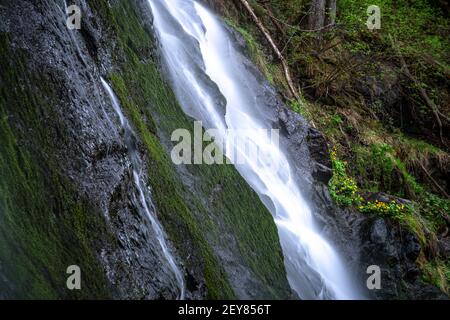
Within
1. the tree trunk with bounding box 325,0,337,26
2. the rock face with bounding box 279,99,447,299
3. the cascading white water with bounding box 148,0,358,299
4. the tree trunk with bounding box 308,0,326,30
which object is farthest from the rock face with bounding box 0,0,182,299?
the tree trunk with bounding box 325,0,337,26

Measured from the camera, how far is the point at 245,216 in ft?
20.9

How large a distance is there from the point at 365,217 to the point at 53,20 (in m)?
5.88

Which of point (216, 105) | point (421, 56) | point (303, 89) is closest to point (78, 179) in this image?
point (216, 105)

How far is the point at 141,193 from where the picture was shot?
5066mm

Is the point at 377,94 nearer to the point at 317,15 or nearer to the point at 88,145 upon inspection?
the point at 317,15

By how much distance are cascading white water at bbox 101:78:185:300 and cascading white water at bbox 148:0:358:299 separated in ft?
5.72

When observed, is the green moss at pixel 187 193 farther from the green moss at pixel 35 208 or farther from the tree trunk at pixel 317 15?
the tree trunk at pixel 317 15

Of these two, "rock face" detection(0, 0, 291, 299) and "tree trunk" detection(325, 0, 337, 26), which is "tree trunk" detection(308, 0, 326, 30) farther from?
"rock face" detection(0, 0, 291, 299)

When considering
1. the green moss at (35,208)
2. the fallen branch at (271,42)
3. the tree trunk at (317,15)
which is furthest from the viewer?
the tree trunk at (317,15)

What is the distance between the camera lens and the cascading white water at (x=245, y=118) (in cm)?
726

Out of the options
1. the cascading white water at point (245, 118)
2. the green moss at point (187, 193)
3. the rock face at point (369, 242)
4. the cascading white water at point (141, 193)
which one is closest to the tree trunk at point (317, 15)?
the cascading white water at point (245, 118)

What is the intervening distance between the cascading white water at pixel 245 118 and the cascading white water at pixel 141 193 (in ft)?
5.72

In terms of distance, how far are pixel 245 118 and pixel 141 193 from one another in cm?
406

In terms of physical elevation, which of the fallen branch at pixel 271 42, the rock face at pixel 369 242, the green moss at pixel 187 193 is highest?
the fallen branch at pixel 271 42
